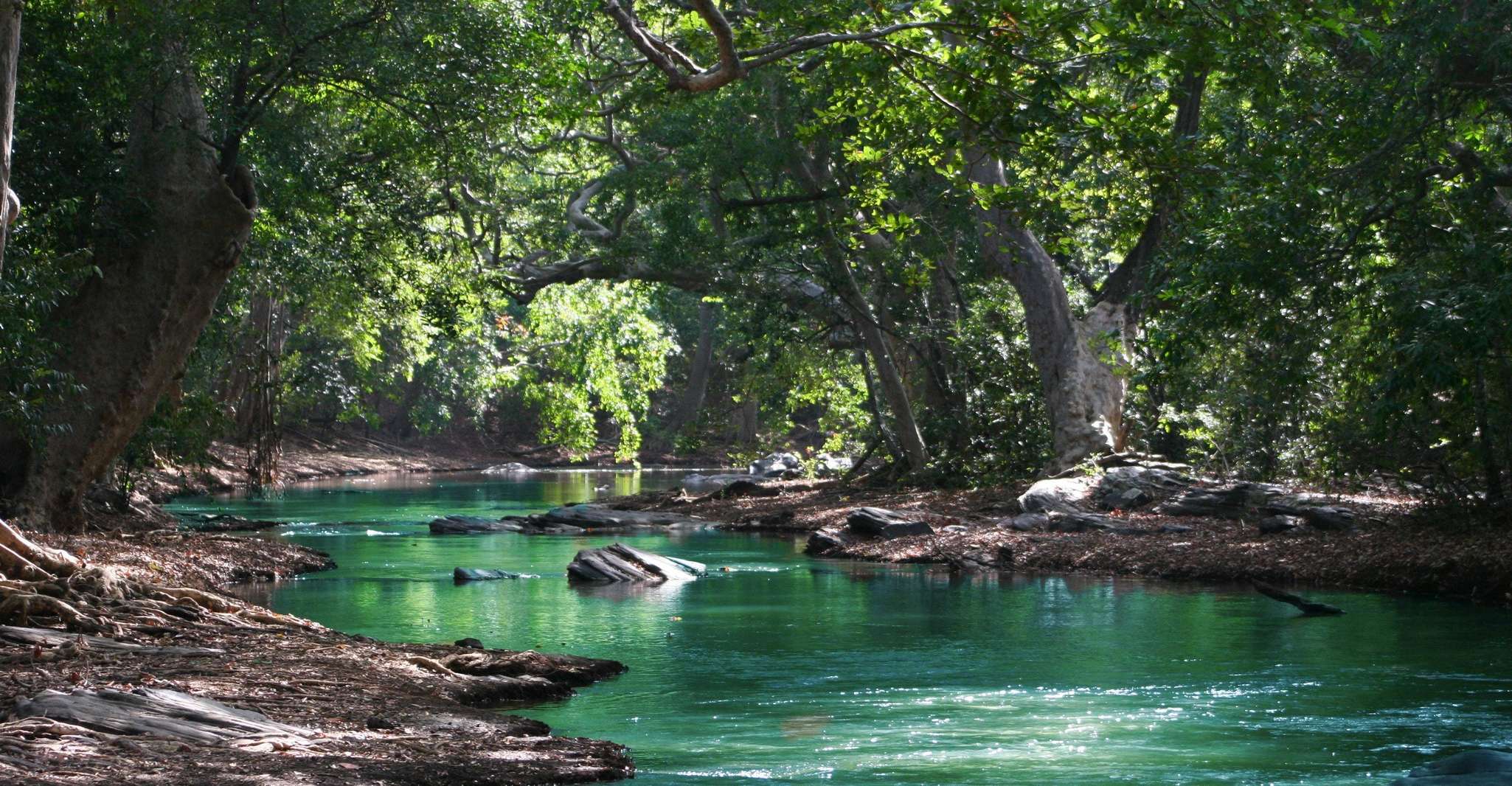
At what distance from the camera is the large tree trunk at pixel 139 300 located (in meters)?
15.2

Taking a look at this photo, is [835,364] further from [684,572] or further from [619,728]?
[619,728]

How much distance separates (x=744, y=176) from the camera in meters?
26.3

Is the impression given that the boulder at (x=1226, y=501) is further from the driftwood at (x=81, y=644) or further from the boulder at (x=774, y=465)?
the boulder at (x=774, y=465)

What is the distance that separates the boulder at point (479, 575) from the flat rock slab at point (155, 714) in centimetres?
1058

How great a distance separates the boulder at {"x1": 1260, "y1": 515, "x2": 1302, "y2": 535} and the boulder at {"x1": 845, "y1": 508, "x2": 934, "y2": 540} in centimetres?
481

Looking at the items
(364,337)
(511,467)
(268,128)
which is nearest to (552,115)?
(268,128)

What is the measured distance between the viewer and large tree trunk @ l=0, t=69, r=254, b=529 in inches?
599

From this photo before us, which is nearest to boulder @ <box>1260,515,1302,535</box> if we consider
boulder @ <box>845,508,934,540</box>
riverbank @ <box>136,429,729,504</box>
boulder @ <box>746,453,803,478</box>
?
boulder @ <box>845,508,934,540</box>

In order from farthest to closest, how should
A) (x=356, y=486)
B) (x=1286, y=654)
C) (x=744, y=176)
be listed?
(x=356, y=486) < (x=744, y=176) < (x=1286, y=654)

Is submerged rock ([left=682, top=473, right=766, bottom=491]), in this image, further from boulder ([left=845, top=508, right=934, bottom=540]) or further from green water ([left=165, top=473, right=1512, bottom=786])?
green water ([left=165, top=473, right=1512, bottom=786])

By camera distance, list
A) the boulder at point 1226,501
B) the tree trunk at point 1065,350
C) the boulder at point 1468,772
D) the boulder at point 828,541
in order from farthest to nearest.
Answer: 1. the tree trunk at point 1065,350
2. the boulder at point 828,541
3. the boulder at point 1226,501
4. the boulder at point 1468,772

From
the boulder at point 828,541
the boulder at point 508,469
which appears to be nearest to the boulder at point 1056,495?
the boulder at point 828,541

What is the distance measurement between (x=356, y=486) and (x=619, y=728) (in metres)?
32.5

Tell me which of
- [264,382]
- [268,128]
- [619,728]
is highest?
[268,128]
